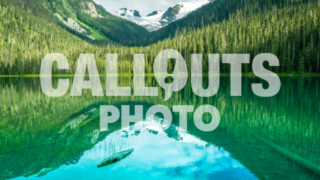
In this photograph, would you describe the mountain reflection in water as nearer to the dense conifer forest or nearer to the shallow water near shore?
the shallow water near shore

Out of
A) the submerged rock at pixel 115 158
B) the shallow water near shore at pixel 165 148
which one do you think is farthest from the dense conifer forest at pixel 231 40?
the submerged rock at pixel 115 158

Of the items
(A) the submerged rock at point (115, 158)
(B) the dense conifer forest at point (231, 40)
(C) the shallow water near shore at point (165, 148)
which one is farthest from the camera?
(B) the dense conifer forest at point (231, 40)

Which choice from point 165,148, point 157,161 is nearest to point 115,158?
point 157,161

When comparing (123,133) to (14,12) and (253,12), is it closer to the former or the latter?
(253,12)

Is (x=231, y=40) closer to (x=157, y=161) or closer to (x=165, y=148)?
(x=165, y=148)

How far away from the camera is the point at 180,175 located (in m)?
8.73

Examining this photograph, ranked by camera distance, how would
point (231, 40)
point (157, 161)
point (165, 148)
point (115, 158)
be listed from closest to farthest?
point (157, 161), point (115, 158), point (165, 148), point (231, 40)

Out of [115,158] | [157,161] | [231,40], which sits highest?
[231,40]

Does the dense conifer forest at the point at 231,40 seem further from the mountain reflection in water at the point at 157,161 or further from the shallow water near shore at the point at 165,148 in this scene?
the mountain reflection in water at the point at 157,161

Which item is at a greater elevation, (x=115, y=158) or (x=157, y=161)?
(x=115, y=158)

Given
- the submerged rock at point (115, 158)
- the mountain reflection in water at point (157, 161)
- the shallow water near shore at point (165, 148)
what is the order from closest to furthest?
the mountain reflection in water at point (157, 161) → the shallow water near shore at point (165, 148) → the submerged rock at point (115, 158)

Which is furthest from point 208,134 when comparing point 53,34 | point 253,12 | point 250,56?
point 53,34

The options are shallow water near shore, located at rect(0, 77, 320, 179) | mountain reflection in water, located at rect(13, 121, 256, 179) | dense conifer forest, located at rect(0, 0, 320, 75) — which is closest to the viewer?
mountain reflection in water, located at rect(13, 121, 256, 179)

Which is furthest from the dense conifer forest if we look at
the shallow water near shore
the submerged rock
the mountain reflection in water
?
the submerged rock
